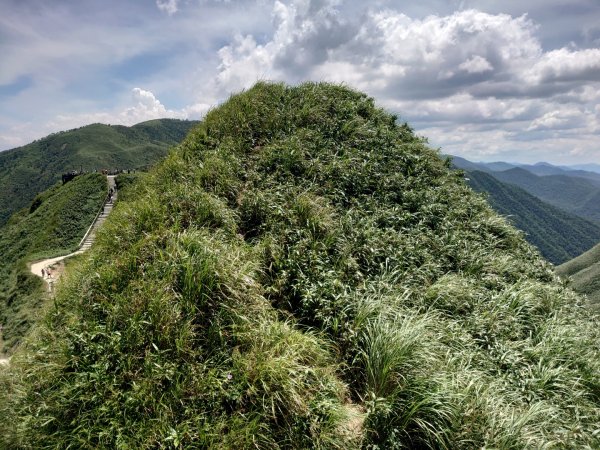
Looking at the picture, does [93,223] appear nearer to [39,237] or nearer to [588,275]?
[39,237]

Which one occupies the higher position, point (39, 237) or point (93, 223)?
point (93, 223)

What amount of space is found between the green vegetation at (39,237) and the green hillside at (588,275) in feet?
208

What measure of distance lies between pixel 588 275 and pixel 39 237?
95978 mm

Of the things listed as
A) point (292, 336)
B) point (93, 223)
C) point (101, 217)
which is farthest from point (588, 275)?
point (93, 223)

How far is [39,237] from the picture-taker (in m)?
49.9

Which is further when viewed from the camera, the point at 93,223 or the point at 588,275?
the point at 588,275

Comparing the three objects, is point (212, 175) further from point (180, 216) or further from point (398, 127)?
point (398, 127)

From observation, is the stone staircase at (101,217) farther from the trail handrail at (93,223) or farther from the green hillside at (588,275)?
the green hillside at (588,275)

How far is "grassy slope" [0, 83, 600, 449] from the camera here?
3.93 meters

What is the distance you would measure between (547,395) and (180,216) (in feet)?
21.9

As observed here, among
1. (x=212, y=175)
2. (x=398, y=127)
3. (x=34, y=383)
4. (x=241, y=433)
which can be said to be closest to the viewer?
(x=241, y=433)

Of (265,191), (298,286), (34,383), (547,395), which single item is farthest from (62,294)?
(547,395)

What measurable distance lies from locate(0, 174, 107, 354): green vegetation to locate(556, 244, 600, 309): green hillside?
2492 inches

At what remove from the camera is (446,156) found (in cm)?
1401
